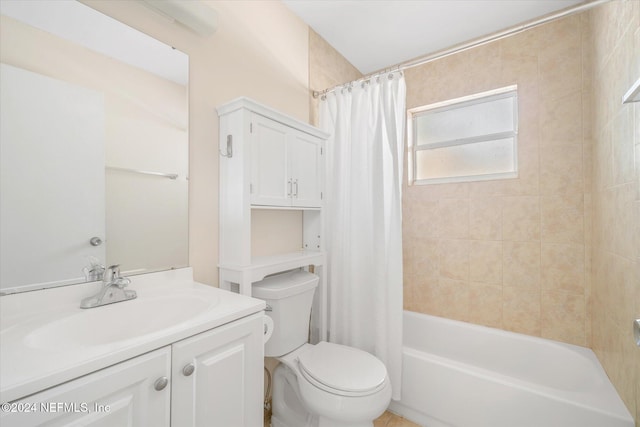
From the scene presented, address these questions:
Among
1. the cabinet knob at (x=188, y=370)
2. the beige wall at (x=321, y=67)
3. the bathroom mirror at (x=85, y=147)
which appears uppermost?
the beige wall at (x=321, y=67)

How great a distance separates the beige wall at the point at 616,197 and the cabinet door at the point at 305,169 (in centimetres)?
147

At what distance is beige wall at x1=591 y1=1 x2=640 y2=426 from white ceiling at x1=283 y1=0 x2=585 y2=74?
484 millimetres

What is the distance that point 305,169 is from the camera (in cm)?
174

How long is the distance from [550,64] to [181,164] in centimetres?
245

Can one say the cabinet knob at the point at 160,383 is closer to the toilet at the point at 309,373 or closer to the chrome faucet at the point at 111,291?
the chrome faucet at the point at 111,291

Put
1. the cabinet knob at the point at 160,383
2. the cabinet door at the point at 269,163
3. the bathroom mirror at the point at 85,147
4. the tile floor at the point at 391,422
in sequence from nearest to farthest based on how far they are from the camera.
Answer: the cabinet knob at the point at 160,383, the bathroom mirror at the point at 85,147, the cabinet door at the point at 269,163, the tile floor at the point at 391,422

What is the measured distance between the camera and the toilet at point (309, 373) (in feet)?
4.01

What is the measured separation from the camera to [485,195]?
2.12m

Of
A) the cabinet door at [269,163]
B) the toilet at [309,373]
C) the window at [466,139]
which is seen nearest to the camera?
the toilet at [309,373]

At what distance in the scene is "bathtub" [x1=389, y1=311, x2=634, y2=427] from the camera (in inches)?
49.2

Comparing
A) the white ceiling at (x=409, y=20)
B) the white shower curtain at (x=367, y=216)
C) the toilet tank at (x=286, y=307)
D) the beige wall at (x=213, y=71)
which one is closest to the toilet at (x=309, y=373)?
the toilet tank at (x=286, y=307)

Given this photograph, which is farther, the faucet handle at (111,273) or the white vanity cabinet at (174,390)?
the faucet handle at (111,273)

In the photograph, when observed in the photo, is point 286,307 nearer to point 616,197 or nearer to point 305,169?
point 305,169

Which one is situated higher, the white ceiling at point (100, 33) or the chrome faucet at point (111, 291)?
the white ceiling at point (100, 33)
